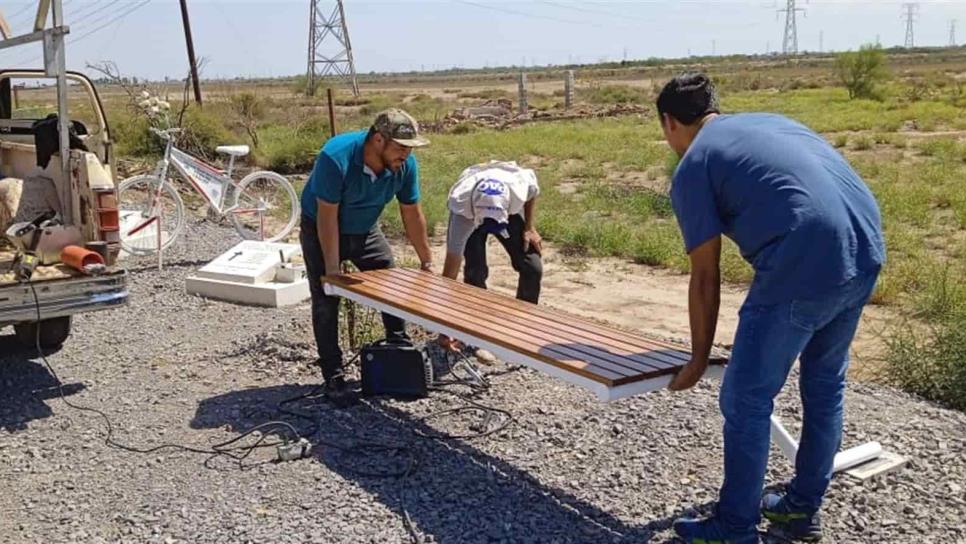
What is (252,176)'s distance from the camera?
10.9 m

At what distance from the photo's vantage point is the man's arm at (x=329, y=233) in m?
5.24

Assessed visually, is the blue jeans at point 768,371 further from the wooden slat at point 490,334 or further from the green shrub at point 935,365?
the green shrub at point 935,365

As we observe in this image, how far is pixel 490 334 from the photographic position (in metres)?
4.38

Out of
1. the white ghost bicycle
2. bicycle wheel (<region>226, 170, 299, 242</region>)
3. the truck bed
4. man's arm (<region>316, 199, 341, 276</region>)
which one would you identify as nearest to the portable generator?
man's arm (<region>316, 199, 341, 276</region>)

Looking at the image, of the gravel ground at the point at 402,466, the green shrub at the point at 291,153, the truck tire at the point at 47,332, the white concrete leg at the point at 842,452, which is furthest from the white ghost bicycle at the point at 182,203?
the white concrete leg at the point at 842,452

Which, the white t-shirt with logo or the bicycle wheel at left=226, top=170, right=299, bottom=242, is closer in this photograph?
the white t-shirt with logo

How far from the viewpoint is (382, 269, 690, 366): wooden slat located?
165 inches

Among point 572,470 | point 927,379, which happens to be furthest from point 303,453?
point 927,379

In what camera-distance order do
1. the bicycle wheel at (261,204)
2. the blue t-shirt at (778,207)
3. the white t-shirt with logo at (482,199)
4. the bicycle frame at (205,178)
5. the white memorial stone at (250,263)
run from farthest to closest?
the bicycle wheel at (261,204) → the bicycle frame at (205,178) → the white memorial stone at (250,263) → the white t-shirt with logo at (482,199) → the blue t-shirt at (778,207)

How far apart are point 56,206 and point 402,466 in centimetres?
308

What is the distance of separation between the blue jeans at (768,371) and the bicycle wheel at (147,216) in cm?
738

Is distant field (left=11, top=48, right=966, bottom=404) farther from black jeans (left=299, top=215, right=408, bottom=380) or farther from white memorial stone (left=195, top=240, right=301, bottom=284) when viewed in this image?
black jeans (left=299, top=215, right=408, bottom=380)

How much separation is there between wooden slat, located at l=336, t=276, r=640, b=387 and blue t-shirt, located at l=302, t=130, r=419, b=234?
0.36m

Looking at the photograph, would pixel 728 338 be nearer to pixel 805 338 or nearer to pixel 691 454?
pixel 691 454
